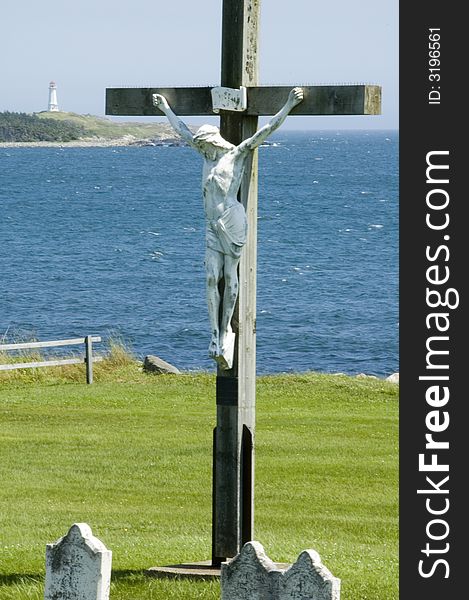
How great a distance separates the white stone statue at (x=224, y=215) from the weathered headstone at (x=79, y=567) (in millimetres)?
2624

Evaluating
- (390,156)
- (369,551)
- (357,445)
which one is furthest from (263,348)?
(390,156)

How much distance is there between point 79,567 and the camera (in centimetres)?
629

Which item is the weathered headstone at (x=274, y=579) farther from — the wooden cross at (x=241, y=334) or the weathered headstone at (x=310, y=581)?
the wooden cross at (x=241, y=334)

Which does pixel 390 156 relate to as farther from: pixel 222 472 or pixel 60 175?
pixel 222 472

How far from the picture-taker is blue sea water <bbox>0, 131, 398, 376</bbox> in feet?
145

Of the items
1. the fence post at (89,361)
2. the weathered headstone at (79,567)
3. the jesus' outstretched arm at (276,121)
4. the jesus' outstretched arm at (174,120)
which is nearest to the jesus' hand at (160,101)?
the jesus' outstretched arm at (174,120)

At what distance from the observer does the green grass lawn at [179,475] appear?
9.73 m

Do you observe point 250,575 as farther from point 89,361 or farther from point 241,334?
point 89,361

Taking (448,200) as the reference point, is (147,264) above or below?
below

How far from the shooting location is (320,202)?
11094 centimetres

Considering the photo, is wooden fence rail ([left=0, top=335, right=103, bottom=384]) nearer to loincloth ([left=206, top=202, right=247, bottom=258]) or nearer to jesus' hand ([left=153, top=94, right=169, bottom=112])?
jesus' hand ([left=153, top=94, right=169, bottom=112])

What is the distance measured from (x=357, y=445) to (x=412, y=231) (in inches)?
391

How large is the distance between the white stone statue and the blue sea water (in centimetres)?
2896

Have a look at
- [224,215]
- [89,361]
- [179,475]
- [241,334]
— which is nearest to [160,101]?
[224,215]
